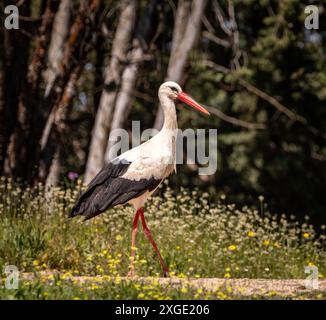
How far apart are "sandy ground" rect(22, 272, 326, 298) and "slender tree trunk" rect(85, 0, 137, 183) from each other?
6.41m

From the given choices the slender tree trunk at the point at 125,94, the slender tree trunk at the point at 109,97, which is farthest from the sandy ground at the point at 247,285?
the slender tree trunk at the point at 125,94

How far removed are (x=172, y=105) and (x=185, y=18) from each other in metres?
5.85

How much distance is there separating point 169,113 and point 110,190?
123cm

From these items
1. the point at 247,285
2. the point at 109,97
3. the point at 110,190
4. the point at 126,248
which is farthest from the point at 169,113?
the point at 109,97

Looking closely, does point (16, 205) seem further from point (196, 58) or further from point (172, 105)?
point (196, 58)

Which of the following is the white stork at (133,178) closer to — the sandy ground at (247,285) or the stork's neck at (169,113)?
the stork's neck at (169,113)

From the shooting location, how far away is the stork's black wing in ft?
30.3

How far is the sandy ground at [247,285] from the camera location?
790cm

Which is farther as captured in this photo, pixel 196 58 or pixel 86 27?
pixel 196 58

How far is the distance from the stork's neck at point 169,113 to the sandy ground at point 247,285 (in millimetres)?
2007

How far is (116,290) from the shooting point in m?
7.58
